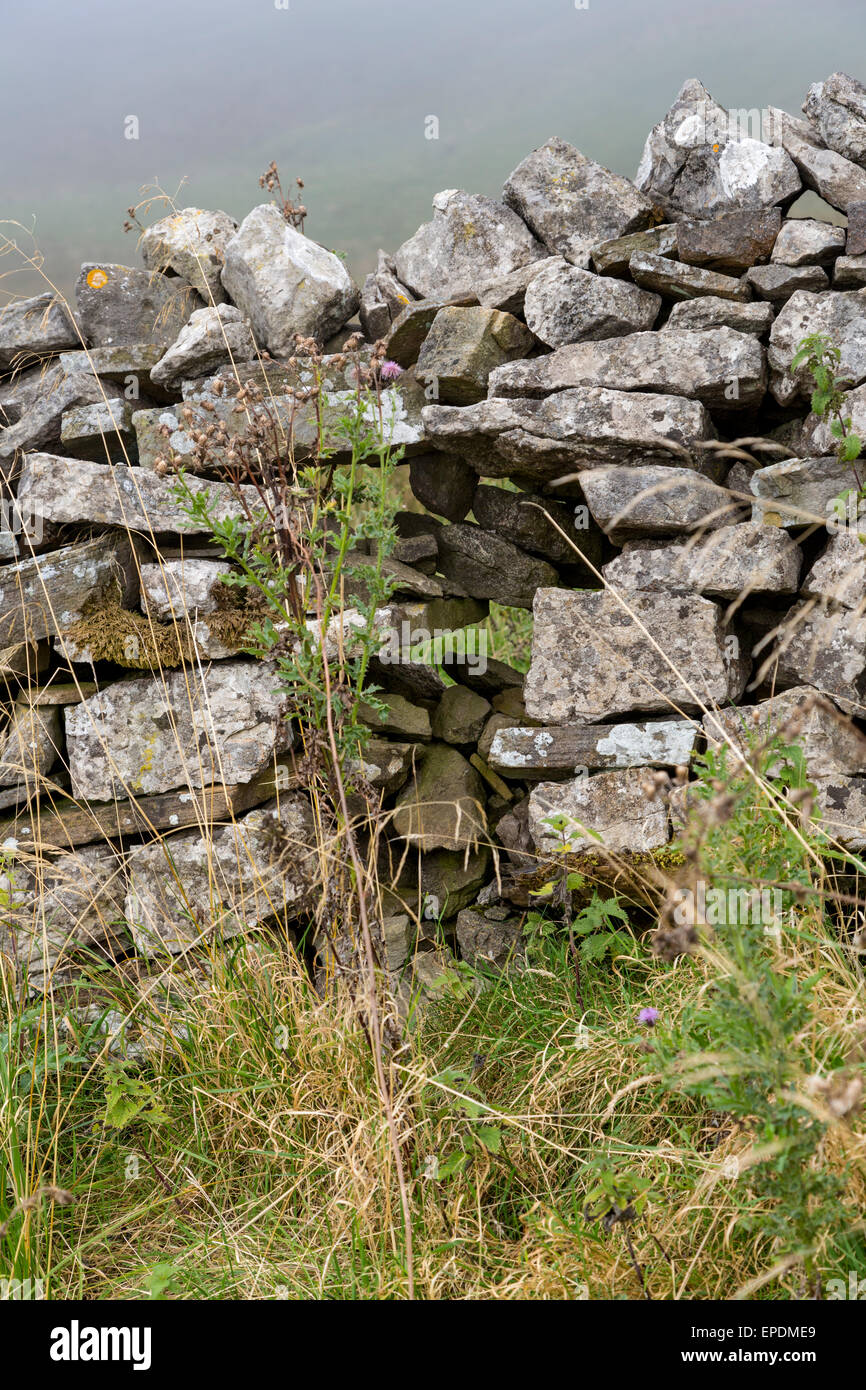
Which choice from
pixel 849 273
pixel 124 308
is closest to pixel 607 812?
pixel 849 273

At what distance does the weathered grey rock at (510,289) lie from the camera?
374cm

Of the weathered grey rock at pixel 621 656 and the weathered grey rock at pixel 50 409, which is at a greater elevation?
the weathered grey rock at pixel 50 409

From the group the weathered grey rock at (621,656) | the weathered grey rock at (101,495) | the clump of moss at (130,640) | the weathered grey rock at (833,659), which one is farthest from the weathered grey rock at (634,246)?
the clump of moss at (130,640)

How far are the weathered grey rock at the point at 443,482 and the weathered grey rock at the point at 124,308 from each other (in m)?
1.15

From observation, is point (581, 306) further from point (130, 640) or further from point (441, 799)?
point (130, 640)

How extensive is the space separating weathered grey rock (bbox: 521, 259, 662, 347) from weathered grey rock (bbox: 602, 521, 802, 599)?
850 millimetres

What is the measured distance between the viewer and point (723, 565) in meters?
3.38

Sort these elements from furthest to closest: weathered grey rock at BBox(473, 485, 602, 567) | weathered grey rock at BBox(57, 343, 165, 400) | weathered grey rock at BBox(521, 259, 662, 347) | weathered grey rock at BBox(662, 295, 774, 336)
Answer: weathered grey rock at BBox(57, 343, 165, 400)
weathered grey rock at BBox(473, 485, 602, 567)
weathered grey rock at BBox(521, 259, 662, 347)
weathered grey rock at BBox(662, 295, 774, 336)

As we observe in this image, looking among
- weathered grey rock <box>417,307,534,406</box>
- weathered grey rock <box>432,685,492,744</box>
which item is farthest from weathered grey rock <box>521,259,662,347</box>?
weathered grey rock <box>432,685,492,744</box>

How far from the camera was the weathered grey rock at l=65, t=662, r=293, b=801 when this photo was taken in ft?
11.5

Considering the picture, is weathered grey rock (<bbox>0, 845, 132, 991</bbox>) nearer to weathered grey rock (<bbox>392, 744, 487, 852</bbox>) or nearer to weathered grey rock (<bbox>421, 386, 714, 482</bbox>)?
weathered grey rock (<bbox>392, 744, 487, 852</bbox>)

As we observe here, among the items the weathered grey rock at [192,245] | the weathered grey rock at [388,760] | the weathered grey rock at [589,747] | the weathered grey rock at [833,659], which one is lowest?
the weathered grey rock at [388,760]

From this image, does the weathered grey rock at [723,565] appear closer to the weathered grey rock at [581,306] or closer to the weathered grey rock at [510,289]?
the weathered grey rock at [581,306]

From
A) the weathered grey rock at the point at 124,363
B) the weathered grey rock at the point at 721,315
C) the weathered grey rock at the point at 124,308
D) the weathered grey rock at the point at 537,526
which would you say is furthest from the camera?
the weathered grey rock at the point at 124,308
